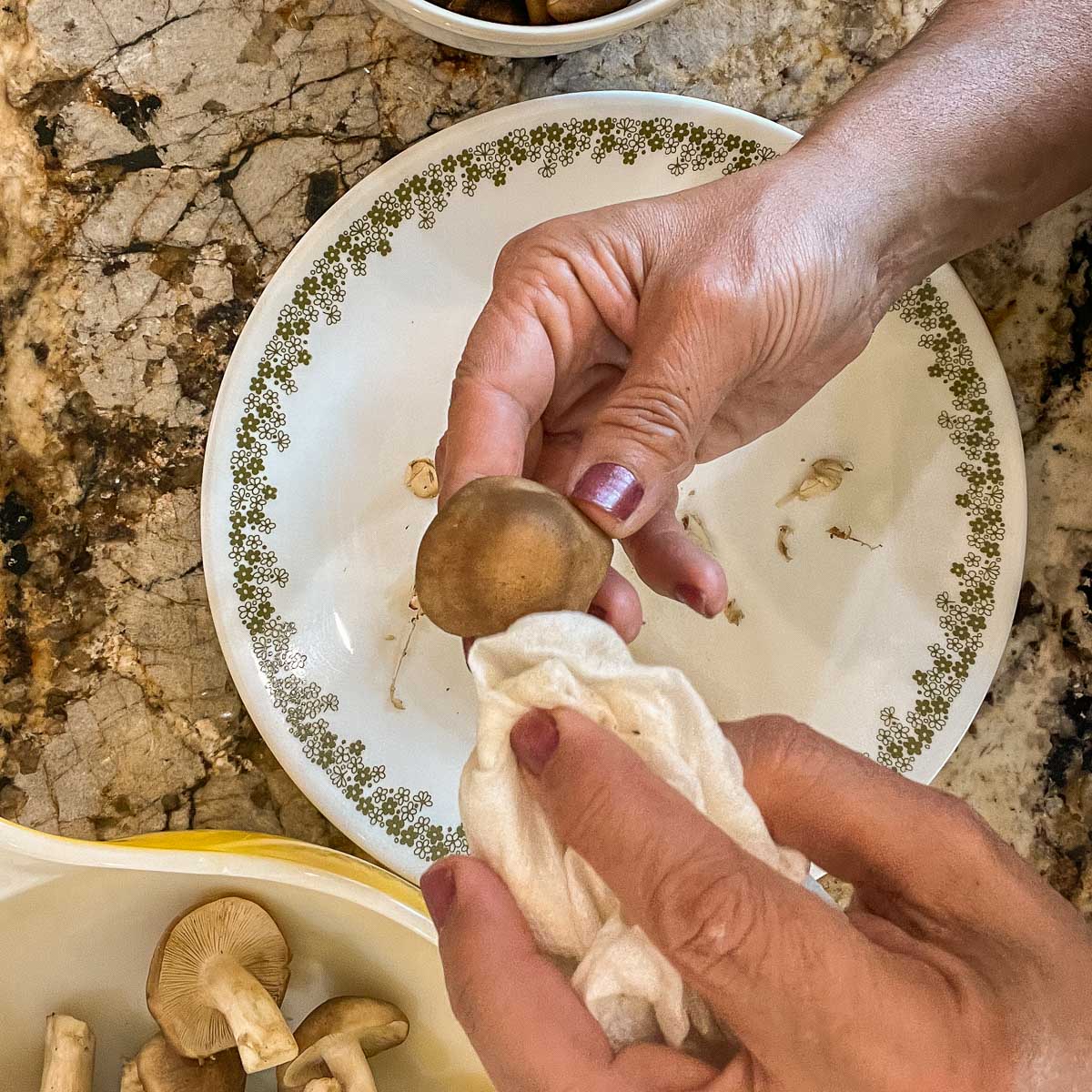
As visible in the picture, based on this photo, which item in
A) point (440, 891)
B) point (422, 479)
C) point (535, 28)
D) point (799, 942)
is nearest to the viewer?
point (799, 942)

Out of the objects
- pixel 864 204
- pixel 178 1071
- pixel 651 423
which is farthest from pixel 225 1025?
pixel 864 204

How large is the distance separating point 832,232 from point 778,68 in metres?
0.37

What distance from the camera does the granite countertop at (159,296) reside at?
93 cm

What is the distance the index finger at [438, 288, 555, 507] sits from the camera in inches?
24.6

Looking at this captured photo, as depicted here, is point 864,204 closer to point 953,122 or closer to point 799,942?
point 953,122

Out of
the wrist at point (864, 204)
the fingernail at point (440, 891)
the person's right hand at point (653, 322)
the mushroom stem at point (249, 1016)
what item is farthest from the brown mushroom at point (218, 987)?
the wrist at point (864, 204)

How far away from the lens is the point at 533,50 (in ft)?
2.64

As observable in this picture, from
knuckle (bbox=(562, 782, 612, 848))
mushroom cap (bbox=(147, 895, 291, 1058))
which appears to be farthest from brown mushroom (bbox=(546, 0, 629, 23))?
mushroom cap (bbox=(147, 895, 291, 1058))

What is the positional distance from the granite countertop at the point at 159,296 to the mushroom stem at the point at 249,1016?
18 cm

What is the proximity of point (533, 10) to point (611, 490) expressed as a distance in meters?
0.52

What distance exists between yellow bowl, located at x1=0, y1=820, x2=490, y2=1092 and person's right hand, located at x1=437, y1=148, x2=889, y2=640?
343 millimetres

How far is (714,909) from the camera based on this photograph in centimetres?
44

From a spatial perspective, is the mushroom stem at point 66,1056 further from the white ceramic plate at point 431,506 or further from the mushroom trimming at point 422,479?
the mushroom trimming at point 422,479

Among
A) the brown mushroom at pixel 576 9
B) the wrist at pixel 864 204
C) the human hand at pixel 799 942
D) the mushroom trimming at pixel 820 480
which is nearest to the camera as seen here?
the human hand at pixel 799 942
